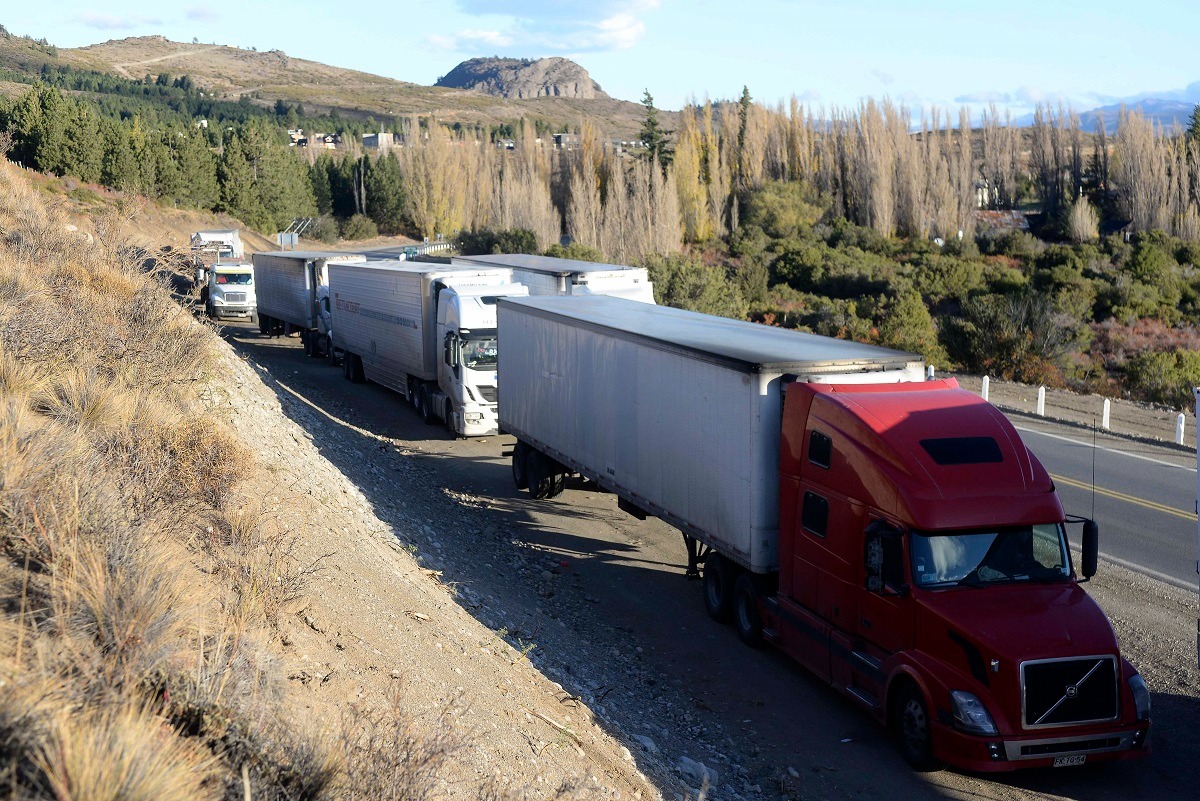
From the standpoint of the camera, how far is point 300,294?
36562 mm

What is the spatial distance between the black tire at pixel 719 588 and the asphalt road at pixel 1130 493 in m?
5.85

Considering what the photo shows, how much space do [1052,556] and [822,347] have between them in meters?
3.99

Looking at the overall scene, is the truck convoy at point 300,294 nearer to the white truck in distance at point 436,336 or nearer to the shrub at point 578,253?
the white truck in distance at point 436,336

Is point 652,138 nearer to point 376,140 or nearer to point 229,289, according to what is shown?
point 229,289

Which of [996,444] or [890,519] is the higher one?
[996,444]

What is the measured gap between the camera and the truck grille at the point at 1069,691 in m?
7.78

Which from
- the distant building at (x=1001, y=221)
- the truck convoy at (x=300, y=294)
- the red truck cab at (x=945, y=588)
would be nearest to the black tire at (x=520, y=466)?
the red truck cab at (x=945, y=588)

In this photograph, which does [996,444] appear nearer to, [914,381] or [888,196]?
[914,381]

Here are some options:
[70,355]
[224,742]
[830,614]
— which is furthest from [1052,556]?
[70,355]

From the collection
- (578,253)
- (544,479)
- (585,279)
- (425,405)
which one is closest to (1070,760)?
(544,479)

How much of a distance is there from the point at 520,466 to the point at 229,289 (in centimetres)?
3144

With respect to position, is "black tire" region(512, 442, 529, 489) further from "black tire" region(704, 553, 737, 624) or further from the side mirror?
the side mirror

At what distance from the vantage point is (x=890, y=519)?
8.73 m

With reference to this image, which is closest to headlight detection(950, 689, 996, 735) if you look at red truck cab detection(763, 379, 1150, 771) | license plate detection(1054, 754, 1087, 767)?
red truck cab detection(763, 379, 1150, 771)
